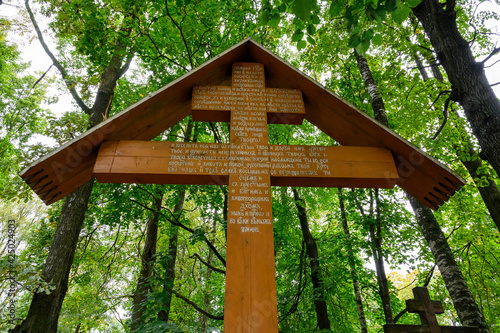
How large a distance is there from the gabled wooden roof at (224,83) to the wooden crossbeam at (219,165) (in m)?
0.21

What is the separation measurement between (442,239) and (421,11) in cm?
384

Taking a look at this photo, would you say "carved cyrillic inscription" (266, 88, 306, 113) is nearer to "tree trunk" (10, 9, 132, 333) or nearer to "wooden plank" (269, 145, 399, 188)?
"wooden plank" (269, 145, 399, 188)

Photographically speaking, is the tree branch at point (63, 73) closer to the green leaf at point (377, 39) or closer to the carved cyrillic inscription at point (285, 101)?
the carved cyrillic inscription at point (285, 101)

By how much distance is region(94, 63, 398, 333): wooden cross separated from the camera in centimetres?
232

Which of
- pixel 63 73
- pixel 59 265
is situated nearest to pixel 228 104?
pixel 59 265

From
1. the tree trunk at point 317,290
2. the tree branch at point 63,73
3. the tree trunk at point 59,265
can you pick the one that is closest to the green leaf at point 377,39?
the tree trunk at point 59,265

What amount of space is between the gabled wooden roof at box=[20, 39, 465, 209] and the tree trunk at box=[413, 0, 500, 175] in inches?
42.8

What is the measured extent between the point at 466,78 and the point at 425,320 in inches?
122

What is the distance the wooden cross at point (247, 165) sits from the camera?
2324 millimetres

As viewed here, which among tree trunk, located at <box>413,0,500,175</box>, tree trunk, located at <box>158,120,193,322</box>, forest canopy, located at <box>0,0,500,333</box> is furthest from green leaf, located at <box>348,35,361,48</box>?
tree trunk, located at <box>158,120,193,322</box>

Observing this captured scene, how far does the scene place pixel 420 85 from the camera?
21.6ft

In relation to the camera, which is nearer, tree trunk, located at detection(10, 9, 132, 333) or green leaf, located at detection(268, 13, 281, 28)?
green leaf, located at detection(268, 13, 281, 28)

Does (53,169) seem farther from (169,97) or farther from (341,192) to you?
(341,192)

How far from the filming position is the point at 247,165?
272 cm
